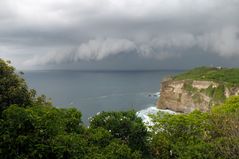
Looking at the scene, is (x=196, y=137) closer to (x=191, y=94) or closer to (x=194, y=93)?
(x=194, y=93)

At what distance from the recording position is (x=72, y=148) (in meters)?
19.5

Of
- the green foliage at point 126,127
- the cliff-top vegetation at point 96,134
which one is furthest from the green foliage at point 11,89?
the green foliage at point 126,127

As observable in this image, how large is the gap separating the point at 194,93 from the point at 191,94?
979 millimetres

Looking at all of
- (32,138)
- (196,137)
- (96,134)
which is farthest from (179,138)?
(32,138)

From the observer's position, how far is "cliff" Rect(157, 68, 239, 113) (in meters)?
109

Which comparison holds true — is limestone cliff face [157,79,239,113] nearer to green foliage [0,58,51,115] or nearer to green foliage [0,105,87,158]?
green foliage [0,58,51,115]

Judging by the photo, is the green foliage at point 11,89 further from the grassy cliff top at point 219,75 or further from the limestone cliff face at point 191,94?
the grassy cliff top at point 219,75

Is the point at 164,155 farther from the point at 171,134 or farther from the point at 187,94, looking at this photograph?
the point at 187,94

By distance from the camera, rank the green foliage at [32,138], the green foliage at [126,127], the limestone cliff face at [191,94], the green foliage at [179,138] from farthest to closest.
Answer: the limestone cliff face at [191,94] < the green foliage at [126,127] < the green foliage at [179,138] < the green foliage at [32,138]

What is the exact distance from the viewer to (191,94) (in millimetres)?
117125

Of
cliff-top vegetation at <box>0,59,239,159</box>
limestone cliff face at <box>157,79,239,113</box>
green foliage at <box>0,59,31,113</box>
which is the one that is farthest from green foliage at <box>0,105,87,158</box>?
limestone cliff face at <box>157,79,239,113</box>

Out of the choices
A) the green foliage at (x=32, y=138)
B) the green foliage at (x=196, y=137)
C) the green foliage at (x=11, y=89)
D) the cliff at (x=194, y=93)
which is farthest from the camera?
the cliff at (x=194, y=93)

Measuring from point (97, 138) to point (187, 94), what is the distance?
97700mm

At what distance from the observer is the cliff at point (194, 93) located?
358 ft
